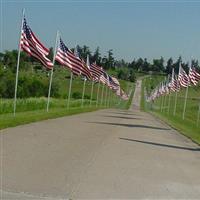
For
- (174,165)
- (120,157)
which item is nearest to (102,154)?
(120,157)

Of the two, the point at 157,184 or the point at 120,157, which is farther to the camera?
the point at 120,157

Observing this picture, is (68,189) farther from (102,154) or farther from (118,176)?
(102,154)

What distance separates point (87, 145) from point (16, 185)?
24.9ft

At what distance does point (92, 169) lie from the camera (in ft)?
39.0

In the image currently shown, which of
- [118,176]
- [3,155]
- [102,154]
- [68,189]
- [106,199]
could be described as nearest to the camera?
[106,199]

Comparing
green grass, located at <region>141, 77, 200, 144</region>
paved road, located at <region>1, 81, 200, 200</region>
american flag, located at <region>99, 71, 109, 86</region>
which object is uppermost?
american flag, located at <region>99, 71, 109, 86</region>

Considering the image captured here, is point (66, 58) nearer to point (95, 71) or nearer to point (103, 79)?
point (95, 71)

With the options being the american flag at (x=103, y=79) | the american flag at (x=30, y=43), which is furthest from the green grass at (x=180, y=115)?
the american flag at (x=30, y=43)

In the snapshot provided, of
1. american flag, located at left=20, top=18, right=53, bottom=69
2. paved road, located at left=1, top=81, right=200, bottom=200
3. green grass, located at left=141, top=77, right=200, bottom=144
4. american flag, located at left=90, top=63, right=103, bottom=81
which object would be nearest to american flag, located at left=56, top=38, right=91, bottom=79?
green grass, located at left=141, top=77, right=200, bottom=144

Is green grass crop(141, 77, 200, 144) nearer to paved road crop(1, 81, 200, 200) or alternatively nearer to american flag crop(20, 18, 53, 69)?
paved road crop(1, 81, 200, 200)

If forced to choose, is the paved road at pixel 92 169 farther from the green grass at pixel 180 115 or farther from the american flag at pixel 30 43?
the american flag at pixel 30 43

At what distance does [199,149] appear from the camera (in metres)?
19.5

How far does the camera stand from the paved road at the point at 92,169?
30.9 ft

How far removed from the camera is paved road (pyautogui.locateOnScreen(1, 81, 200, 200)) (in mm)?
9422
